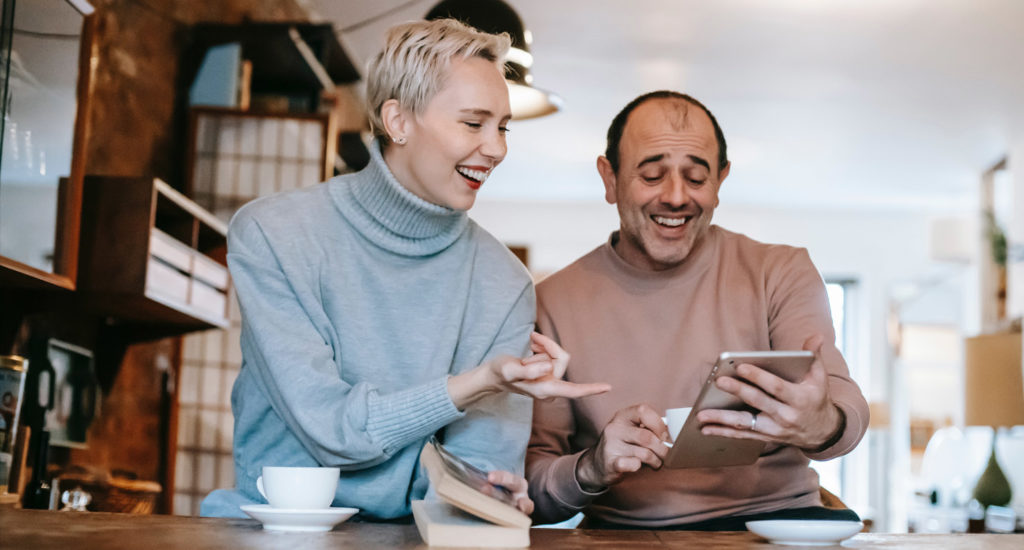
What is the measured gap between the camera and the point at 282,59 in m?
4.18

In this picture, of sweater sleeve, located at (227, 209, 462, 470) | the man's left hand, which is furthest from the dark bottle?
the man's left hand

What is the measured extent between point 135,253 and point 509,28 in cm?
120

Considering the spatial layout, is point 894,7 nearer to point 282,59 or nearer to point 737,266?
point 282,59

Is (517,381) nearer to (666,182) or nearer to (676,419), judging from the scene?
(676,419)

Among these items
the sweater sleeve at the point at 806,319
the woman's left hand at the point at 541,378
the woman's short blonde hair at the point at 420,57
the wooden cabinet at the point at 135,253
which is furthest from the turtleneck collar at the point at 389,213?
the wooden cabinet at the point at 135,253

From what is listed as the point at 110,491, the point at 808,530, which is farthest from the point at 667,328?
the point at 110,491

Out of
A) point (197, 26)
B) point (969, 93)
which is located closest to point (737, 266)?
point (197, 26)

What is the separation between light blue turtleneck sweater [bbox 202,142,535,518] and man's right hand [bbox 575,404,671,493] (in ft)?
0.48

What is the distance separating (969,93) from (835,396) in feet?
17.3

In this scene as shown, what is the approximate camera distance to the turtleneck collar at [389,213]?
71.2 inches

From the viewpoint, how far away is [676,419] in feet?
5.41

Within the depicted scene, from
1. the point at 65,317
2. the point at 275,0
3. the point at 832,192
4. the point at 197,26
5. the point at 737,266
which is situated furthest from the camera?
the point at 832,192

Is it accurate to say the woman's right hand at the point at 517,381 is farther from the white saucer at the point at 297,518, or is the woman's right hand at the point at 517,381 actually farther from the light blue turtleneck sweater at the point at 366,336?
the white saucer at the point at 297,518

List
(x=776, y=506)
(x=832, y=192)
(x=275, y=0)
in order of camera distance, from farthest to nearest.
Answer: (x=832, y=192) → (x=275, y=0) → (x=776, y=506)
